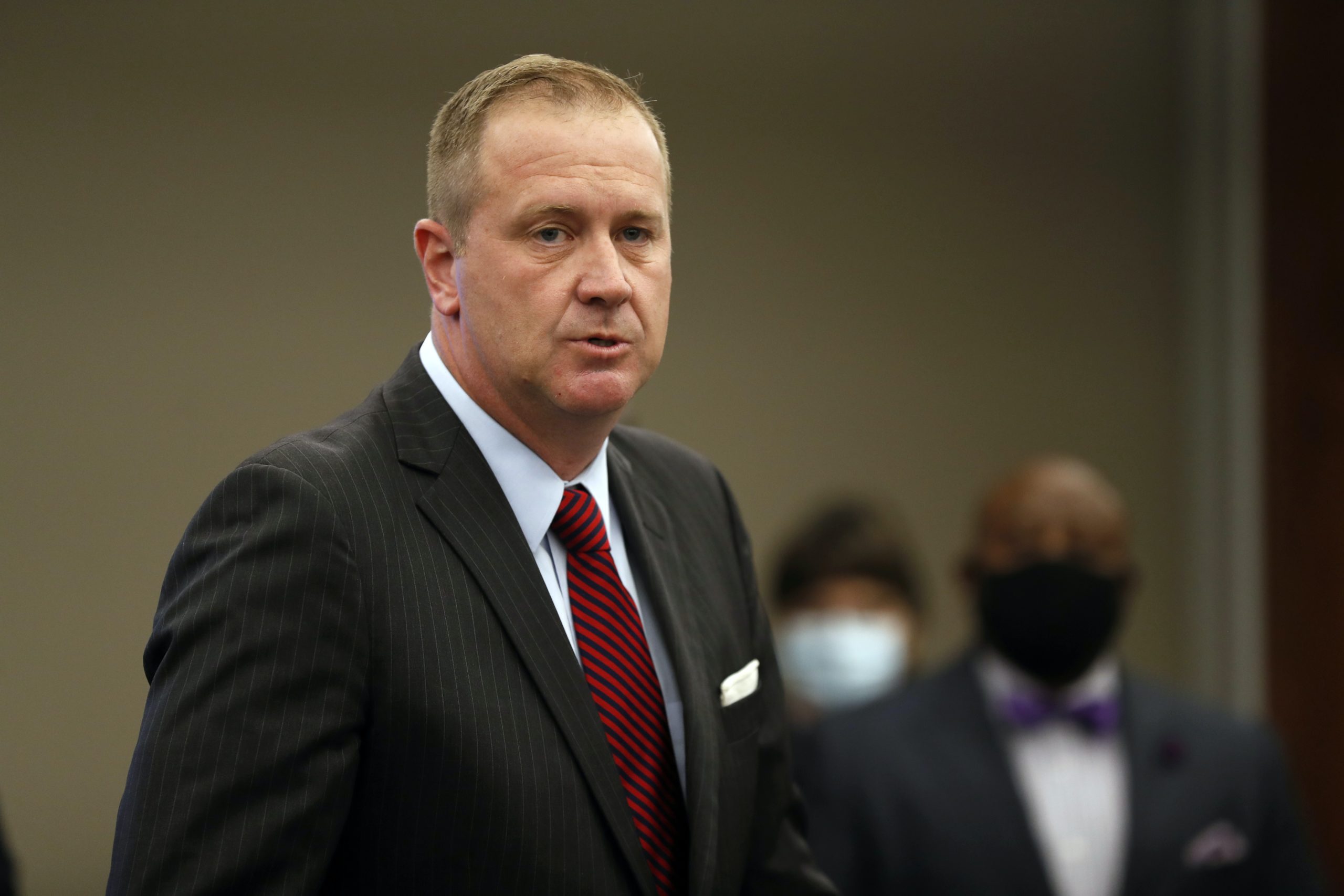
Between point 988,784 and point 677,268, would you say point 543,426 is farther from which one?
point 677,268

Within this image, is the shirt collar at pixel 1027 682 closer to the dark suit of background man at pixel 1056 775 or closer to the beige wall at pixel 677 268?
the dark suit of background man at pixel 1056 775

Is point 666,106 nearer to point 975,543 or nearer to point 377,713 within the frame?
point 975,543

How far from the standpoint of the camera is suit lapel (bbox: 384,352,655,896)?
63.5 inches

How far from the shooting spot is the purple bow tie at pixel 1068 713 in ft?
11.0

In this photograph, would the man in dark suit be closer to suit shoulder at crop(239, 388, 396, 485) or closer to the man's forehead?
suit shoulder at crop(239, 388, 396, 485)

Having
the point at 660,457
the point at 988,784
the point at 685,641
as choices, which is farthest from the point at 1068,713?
the point at 685,641

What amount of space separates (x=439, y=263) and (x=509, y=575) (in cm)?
40

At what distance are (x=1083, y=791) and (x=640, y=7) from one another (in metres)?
3.36

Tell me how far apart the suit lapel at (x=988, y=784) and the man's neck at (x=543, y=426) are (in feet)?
6.00

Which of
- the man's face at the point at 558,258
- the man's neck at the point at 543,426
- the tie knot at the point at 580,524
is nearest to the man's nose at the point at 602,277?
the man's face at the point at 558,258

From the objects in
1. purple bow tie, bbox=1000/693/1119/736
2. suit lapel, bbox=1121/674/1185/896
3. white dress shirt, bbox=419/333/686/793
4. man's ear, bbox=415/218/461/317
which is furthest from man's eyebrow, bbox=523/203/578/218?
suit lapel, bbox=1121/674/1185/896

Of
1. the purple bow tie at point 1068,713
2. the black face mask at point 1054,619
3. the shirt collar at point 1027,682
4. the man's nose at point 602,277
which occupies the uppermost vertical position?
the man's nose at point 602,277

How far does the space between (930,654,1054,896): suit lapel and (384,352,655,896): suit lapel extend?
69.4 inches

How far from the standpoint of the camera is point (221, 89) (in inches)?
184
